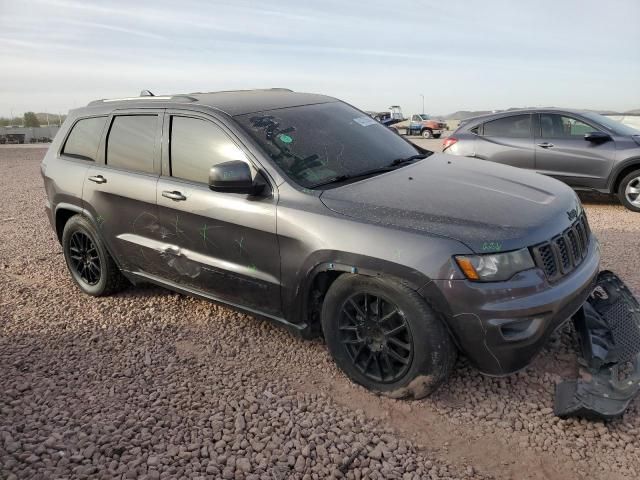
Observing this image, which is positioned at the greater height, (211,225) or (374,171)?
(374,171)

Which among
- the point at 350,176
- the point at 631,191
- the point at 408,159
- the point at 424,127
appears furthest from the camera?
the point at 424,127

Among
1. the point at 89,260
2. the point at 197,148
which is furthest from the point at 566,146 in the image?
the point at 89,260

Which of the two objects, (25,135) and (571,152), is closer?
(571,152)

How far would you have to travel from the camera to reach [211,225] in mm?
3607

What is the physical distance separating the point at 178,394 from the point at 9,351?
158 cm

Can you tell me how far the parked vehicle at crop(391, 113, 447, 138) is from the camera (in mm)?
36812

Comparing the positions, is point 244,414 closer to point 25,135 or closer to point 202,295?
point 202,295

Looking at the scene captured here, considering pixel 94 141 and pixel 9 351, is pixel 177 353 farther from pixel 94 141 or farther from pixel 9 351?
pixel 94 141

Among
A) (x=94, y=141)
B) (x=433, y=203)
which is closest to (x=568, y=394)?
(x=433, y=203)

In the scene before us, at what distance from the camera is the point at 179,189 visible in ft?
12.5

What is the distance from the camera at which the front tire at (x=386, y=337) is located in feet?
9.34

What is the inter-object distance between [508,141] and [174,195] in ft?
20.9

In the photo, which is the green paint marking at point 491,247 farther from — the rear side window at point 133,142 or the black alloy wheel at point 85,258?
the black alloy wheel at point 85,258

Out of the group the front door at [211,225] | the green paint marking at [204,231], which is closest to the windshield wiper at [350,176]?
the front door at [211,225]
